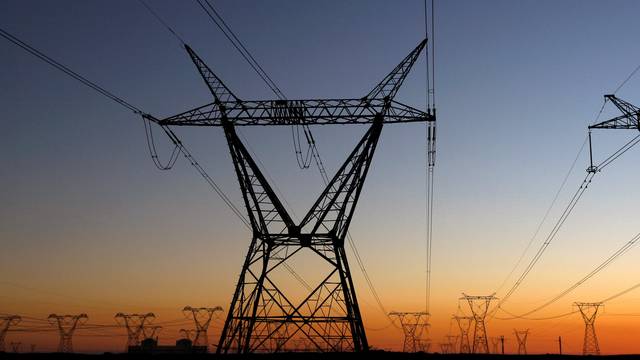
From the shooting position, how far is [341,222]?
39.6 meters

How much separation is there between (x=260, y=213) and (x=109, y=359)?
13.4 m

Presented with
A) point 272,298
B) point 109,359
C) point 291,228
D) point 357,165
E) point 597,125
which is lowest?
point 109,359

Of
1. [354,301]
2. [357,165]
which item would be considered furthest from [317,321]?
[357,165]

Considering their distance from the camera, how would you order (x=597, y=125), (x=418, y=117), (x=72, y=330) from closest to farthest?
1. (x=418, y=117)
2. (x=597, y=125)
3. (x=72, y=330)

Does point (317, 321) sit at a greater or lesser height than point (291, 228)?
lesser

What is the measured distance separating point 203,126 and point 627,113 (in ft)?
75.9

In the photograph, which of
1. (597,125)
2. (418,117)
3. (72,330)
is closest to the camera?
(418,117)

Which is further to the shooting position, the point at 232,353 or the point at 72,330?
the point at 72,330

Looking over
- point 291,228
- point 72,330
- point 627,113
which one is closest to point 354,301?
point 291,228

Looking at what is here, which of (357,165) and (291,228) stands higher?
(357,165)

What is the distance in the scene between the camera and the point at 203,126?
38.1m

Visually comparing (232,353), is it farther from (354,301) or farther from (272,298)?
(354,301)

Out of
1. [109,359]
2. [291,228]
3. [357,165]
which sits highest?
[357,165]

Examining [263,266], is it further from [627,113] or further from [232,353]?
[627,113]
